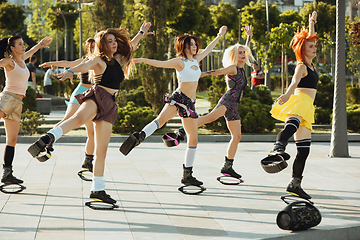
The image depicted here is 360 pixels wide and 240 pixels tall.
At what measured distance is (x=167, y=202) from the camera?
552 centimetres

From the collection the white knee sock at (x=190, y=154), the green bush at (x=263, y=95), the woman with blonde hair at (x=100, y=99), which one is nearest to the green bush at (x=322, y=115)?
the green bush at (x=263, y=95)

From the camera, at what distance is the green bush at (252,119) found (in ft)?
42.0

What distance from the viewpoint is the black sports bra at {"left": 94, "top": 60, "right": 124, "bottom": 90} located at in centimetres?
513

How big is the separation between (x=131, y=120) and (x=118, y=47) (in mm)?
7041

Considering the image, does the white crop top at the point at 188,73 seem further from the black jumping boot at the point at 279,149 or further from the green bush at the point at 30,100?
the green bush at the point at 30,100

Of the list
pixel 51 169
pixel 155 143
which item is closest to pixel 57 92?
pixel 155 143

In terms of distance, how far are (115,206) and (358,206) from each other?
280 centimetres

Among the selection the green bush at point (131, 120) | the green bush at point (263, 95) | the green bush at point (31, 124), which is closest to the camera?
the green bush at point (31, 124)

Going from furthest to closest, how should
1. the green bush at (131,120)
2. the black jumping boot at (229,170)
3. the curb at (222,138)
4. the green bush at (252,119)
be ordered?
1. the green bush at (252,119)
2. the green bush at (131,120)
3. the curb at (222,138)
4. the black jumping boot at (229,170)

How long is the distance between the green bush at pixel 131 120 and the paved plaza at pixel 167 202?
344 cm

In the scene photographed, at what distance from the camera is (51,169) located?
765 cm

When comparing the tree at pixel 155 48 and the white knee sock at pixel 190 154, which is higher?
the tree at pixel 155 48

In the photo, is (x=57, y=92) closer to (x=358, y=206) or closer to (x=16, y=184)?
(x=16, y=184)

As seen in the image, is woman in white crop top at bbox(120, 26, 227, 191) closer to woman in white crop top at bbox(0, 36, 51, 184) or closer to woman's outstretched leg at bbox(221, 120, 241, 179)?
woman's outstretched leg at bbox(221, 120, 241, 179)
